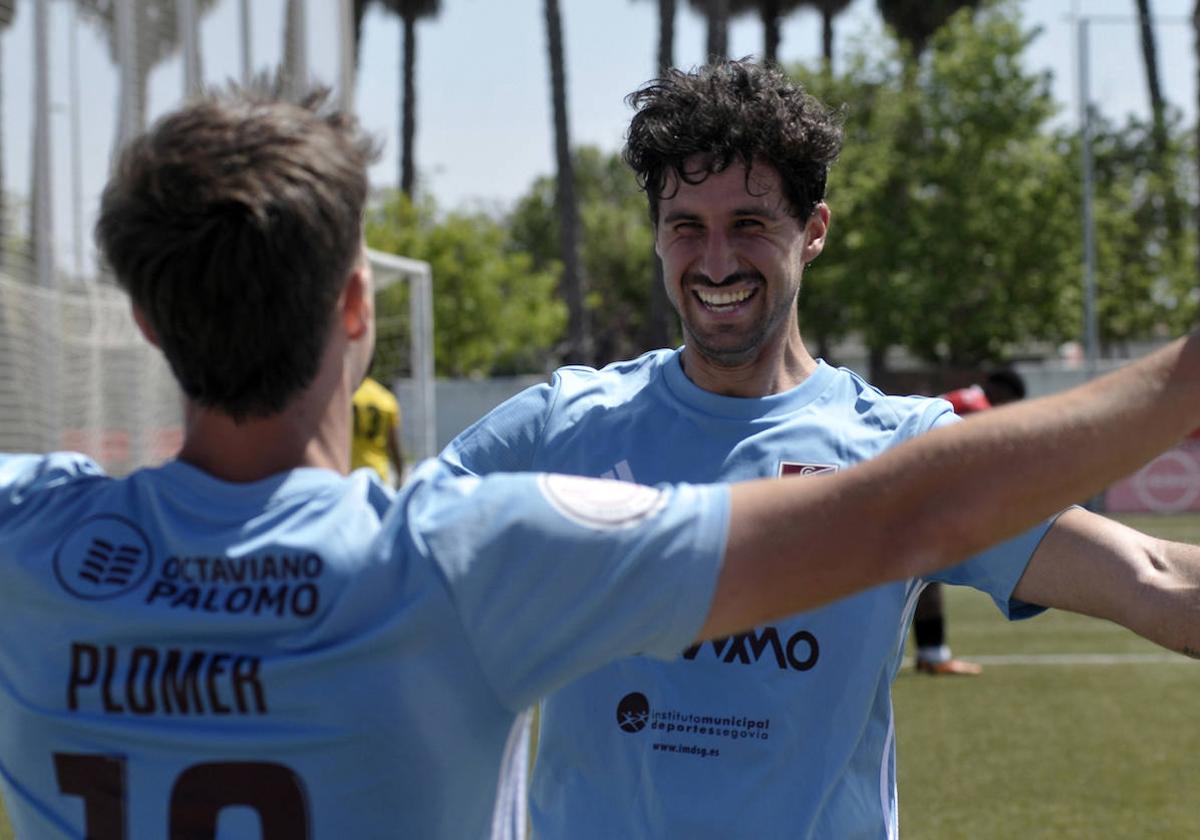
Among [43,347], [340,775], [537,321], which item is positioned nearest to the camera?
[340,775]

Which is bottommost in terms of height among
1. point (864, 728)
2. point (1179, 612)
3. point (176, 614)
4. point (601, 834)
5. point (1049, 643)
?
point (1049, 643)

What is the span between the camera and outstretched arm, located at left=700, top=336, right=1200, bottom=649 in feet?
4.98

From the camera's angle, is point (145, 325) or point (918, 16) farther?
point (918, 16)

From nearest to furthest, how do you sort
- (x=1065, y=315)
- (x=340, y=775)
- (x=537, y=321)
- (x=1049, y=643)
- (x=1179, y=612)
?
(x=340, y=775) < (x=1179, y=612) < (x=1049, y=643) < (x=1065, y=315) < (x=537, y=321)

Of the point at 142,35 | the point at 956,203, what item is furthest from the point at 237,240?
the point at 956,203

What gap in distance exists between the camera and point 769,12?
138ft

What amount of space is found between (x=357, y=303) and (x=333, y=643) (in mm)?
359

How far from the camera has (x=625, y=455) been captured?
112 inches

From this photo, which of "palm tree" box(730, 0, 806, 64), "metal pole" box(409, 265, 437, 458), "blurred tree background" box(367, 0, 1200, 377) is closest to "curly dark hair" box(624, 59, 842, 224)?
"metal pole" box(409, 265, 437, 458)

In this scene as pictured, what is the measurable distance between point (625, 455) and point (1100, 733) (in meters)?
6.99

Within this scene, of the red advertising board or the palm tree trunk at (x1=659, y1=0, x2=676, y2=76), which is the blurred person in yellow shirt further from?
the palm tree trunk at (x1=659, y1=0, x2=676, y2=76)

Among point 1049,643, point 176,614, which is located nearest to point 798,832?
point 176,614

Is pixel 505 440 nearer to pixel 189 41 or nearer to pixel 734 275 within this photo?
pixel 734 275

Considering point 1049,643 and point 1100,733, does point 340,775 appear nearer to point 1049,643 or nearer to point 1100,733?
point 1100,733
